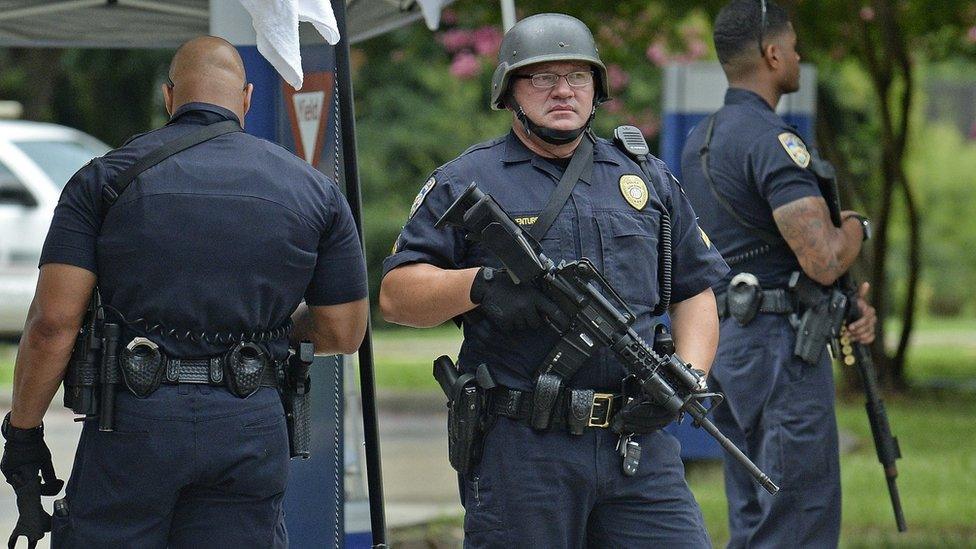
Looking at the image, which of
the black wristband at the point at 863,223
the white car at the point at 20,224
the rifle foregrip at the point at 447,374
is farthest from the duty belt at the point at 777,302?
the white car at the point at 20,224

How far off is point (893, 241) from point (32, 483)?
23.4m

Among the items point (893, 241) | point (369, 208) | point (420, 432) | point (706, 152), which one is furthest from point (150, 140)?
point (893, 241)

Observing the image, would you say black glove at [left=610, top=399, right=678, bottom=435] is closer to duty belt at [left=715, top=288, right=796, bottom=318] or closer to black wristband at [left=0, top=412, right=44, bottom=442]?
black wristband at [left=0, top=412, right=44, bottom=442]

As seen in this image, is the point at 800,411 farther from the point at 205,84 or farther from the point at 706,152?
the point at 205,84

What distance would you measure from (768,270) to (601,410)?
161 centimetres

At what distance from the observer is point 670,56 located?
16.6m

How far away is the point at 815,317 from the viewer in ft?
16.5

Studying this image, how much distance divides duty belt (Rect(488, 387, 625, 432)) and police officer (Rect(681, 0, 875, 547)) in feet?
4.54

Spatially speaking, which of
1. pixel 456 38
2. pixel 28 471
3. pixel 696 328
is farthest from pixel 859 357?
pixel 456 38

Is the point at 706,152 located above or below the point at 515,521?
above

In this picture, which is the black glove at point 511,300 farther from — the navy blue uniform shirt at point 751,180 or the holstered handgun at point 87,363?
the navy blue uniform shirt at point 751,180

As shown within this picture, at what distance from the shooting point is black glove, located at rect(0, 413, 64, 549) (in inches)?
143

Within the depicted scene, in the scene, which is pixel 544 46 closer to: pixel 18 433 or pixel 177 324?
pixel 177 324

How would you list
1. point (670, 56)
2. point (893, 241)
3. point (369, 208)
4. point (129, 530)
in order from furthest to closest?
point (893, 241) < point (369, 208) < point (670, 56) < point (129, 530)
